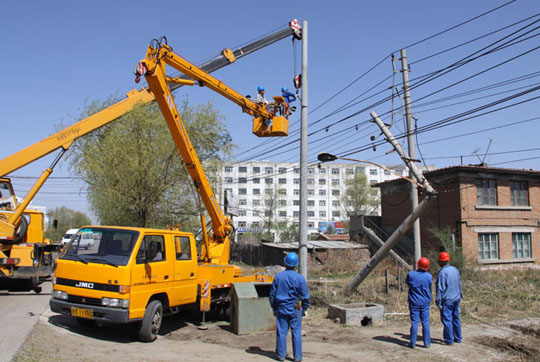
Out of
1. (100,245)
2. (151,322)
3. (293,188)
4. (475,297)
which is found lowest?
(475,297)

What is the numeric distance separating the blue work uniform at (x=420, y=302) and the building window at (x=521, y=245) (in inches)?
758

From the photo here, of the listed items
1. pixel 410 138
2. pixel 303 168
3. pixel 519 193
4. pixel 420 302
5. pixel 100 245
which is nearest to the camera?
pixel 420 302

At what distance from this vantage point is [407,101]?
15.0 metres

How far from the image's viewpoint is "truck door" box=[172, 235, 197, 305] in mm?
9258

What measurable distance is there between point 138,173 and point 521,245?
21007 mm

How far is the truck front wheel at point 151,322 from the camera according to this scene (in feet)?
26.6

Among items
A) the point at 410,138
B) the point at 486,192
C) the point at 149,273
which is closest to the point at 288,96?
the point at 410,138

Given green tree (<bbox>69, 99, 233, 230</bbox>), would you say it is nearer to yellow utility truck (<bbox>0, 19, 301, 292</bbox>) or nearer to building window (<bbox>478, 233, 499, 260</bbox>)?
yellow utility truck (<bbox>0, 19, 301, 292</bbox>)

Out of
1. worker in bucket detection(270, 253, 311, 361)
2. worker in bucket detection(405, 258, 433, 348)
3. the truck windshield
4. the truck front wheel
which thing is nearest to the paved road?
the truck windshield

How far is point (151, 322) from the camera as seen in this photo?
8.20 m

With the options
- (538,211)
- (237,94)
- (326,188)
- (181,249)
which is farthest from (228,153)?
(326,188)

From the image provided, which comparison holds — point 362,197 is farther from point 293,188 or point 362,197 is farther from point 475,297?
point 475,297

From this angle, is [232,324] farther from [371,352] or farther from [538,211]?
[538,211]

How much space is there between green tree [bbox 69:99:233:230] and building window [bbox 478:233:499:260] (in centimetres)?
1514
